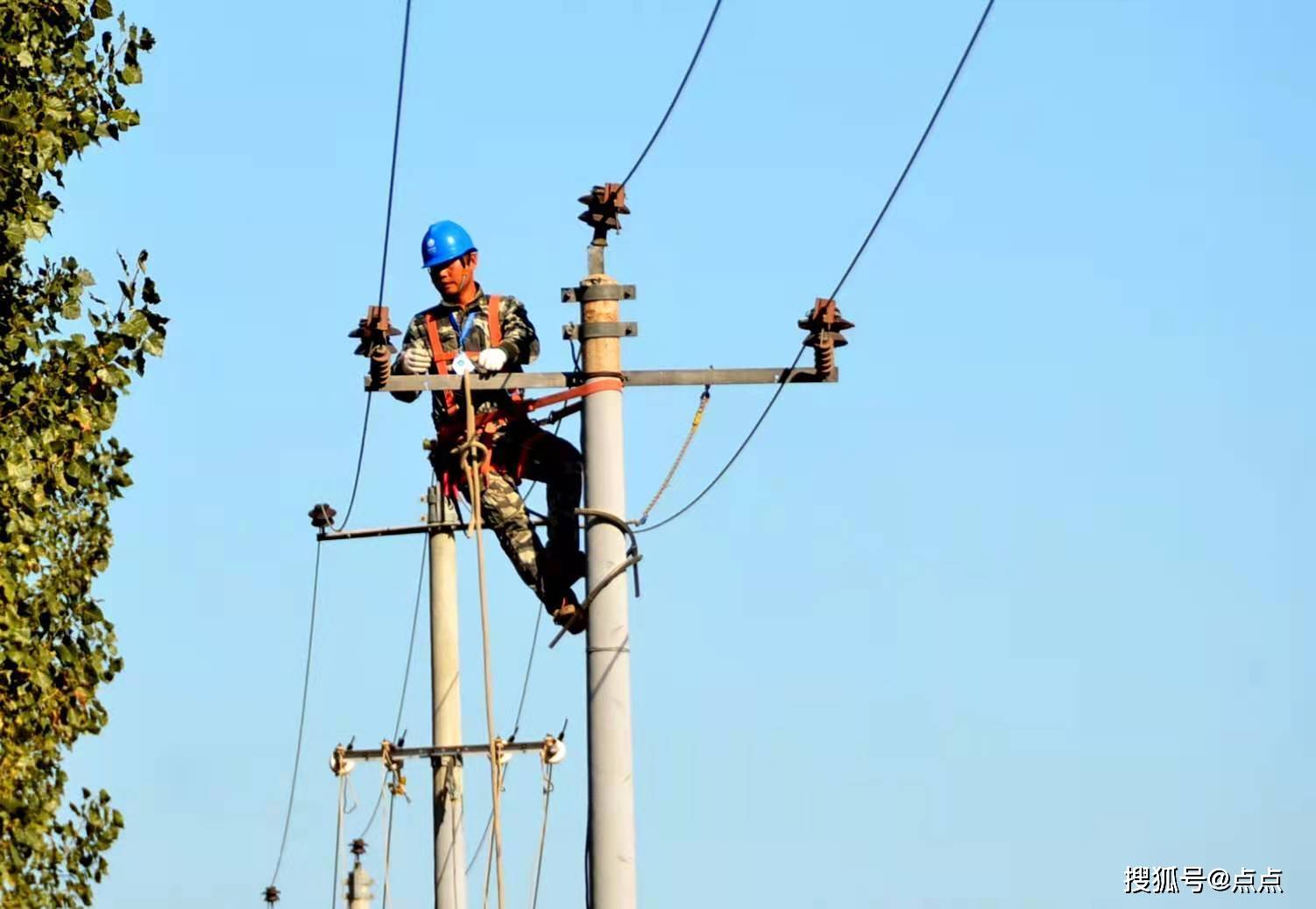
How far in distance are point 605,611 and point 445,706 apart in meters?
8.53

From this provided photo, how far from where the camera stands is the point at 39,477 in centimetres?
1289

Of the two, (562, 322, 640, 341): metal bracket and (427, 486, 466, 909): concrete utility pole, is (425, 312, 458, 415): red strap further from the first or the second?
(427, 486, 466, 909): concrete utility pole

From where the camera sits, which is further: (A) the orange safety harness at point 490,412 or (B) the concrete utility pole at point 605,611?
(A) the orange safety harness at point 490,412

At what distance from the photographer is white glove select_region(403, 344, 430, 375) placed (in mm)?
13656

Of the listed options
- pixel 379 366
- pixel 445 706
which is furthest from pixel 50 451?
pixel 445 706

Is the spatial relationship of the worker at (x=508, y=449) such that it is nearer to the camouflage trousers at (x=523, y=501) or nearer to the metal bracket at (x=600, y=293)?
the camouflage trousers at (x=523, y=501)

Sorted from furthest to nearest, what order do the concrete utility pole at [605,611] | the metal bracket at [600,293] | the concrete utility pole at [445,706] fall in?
1. the concrete utility pole at [445,706]
2. the metal bracket at [600,293]
3. the concrete utility pole at [605,611]

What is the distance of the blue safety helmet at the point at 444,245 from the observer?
14.7 meters

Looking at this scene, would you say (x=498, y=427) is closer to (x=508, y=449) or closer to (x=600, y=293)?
(x=508, y=449)

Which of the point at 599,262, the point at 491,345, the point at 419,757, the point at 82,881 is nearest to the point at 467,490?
the point at 491,345

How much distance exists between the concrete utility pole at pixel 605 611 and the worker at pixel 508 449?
0.96 m

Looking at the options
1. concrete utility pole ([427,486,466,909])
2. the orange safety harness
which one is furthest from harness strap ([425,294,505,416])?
concrete utility pole ([427,486,466,909])

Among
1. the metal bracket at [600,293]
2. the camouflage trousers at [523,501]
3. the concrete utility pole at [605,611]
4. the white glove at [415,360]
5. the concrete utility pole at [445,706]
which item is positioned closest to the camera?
the concrete utility pole at [605,611]

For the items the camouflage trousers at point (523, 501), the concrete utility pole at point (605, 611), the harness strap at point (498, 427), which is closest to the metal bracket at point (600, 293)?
the concrete utility pole at point (605, 611)
